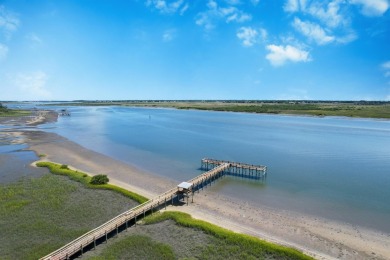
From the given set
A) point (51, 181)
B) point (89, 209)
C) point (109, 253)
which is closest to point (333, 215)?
point (109, 253)

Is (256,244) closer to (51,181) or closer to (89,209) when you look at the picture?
(89,209)

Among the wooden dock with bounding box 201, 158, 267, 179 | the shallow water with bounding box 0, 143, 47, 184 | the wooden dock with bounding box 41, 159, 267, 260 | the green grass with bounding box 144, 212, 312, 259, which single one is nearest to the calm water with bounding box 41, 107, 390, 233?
the wooden dock with bounding box 201, 158, 267, 179

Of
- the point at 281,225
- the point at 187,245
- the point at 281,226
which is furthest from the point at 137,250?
the point at 281,225

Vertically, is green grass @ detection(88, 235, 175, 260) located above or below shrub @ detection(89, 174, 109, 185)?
below

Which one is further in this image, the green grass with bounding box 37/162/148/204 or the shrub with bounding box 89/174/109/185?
the shrub with bounding box 89/174/109/185

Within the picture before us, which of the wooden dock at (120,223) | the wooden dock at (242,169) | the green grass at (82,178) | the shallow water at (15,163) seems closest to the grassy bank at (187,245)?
the wooden dock at (120,223)

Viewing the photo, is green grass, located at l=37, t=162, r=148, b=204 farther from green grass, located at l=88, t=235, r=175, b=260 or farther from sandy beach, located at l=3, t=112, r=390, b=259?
green grass, located at l=88, t=235, r=175, b=260

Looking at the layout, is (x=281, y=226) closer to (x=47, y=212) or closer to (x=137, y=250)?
(x=137, y=250)
